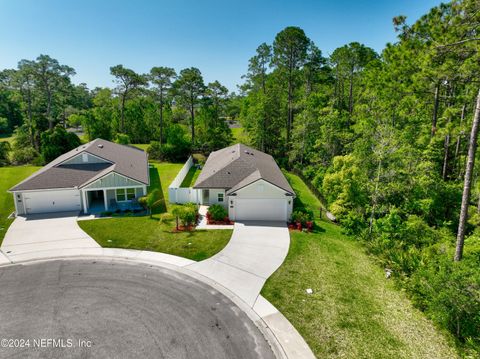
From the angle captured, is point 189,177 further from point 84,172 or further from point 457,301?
point 457,301

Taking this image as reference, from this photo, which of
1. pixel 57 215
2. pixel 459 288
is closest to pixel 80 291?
pixel 57 215

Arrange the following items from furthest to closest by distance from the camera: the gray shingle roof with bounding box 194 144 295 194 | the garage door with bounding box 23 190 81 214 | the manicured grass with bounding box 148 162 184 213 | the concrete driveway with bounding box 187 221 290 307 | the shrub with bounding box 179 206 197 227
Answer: the manicured grass with bounding box 148 162 184 213, the gray shingle roof with bounding box 194 144 295 194, the garage door with bounding box 23 190 81 214, the shrub with bounding box 179 206 197 227, the concrete driveway with bounding box 187 221 290 307

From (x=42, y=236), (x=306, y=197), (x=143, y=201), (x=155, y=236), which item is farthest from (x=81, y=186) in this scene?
(x=306, y=197)

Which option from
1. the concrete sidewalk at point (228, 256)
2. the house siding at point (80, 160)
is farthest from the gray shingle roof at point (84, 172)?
the concrete sidewalk at point (228, 256)

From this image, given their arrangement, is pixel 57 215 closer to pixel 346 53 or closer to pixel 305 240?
pixel 305 240

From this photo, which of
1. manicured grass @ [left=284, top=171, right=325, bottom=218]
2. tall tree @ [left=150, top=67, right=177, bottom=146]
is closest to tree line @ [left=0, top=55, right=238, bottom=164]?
tall tree @ [left=150, top=67, right=177, bottom=146]

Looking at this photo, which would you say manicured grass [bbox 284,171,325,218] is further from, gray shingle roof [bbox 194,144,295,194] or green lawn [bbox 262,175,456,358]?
green lawn [bbox 262,175,456,358]
